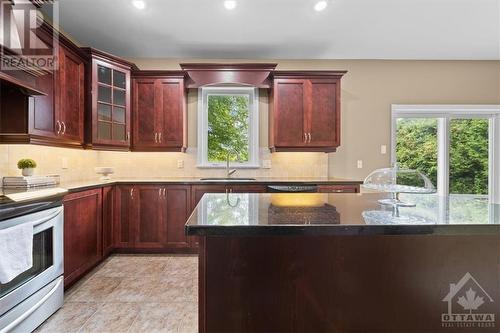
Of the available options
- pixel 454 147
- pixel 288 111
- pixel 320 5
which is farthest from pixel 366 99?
pixel 320 5

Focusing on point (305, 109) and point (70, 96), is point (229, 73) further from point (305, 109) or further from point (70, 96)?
point (70, 96)

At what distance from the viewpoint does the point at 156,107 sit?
3.57 metres

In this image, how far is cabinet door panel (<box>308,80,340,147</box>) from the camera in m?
3.60

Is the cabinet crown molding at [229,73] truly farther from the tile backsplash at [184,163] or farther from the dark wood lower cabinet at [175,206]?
the dark wood lower cabinet at [175,206]

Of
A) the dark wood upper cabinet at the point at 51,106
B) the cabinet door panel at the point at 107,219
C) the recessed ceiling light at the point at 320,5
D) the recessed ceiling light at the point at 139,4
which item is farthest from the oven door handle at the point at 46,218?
the recessed ceiling light at the point at 320,5

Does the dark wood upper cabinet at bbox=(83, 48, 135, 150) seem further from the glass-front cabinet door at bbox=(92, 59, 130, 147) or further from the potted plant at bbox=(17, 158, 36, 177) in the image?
the potted plant at bbox=(17, 158, 36, 177)

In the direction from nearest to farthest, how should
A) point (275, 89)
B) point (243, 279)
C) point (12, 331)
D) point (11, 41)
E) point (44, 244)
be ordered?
point (243, 279) < point (12, 331) < point (11, 41) < point (44, 244) < point (275, 89)

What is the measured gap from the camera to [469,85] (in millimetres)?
4148

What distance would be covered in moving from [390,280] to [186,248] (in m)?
2.61

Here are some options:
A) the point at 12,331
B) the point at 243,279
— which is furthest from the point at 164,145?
the point at 243,279

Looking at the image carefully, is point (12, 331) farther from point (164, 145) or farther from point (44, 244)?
point (164, 145)

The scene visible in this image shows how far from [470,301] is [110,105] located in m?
3.75

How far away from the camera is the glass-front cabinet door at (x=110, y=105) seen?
318 cm
